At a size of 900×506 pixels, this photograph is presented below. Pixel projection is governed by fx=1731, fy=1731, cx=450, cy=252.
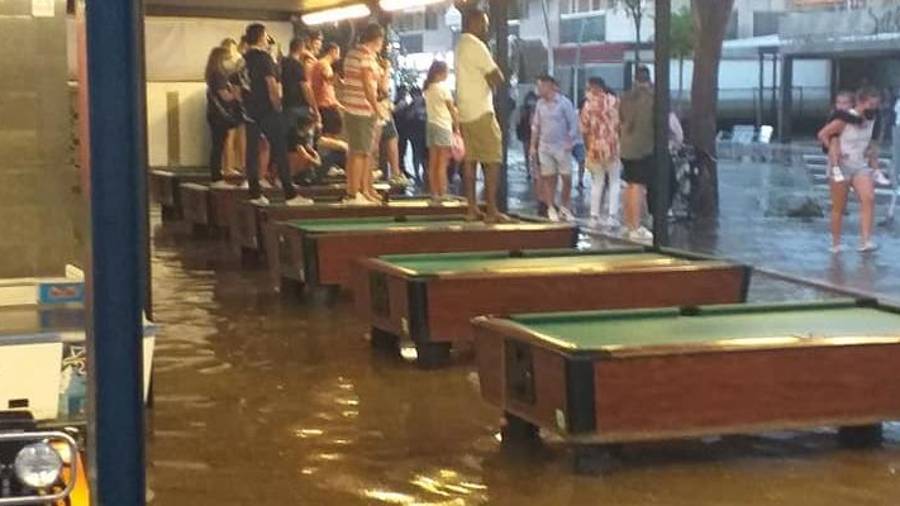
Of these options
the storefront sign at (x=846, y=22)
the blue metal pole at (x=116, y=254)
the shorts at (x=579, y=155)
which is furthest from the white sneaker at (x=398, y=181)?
the blue metal pole at (x=116, y=254)

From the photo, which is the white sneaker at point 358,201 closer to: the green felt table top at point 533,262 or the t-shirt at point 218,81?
the t-shirt at point 218,81

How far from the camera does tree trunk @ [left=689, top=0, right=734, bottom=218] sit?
672 inches

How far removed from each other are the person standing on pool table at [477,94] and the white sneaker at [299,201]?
242 centimetres

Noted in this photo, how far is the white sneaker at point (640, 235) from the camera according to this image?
44.9 feet

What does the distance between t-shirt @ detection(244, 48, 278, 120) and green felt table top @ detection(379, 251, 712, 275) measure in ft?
12.0

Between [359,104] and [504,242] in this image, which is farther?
[359,104]

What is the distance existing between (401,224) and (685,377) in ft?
16.5

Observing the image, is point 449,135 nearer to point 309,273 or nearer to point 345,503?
point 309,273

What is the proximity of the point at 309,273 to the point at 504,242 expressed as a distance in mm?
1178

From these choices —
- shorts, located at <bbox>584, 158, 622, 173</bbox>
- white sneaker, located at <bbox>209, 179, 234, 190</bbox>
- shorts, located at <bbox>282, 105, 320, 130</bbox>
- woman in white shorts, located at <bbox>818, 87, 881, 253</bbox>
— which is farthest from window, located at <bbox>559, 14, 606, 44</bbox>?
woman in white shorts, located at <bbox>818, 87, 881, 253</bbox>

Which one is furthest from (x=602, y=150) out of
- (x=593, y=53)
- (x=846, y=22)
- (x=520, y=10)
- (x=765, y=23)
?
(x=520, y=10)

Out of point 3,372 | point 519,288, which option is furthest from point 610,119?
point 3,372

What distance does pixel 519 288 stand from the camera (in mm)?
8117

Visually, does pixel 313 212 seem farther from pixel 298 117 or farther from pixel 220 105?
pixel 220 105
